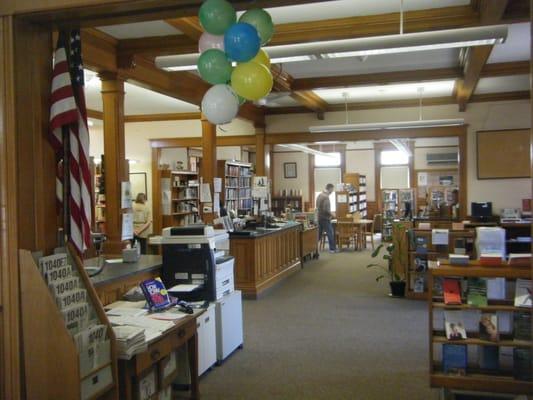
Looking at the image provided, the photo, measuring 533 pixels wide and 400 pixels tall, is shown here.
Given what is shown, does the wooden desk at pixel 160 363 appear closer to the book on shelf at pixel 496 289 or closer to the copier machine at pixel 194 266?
the copier machine at pixel 194 266

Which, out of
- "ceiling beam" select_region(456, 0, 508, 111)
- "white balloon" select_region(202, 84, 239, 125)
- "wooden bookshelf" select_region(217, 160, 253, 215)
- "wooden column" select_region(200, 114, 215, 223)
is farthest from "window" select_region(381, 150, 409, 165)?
"white balloon" select_region(202, 84, 239, 125)

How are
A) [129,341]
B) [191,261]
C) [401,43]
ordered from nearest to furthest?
[129,341]
[401,43]
[191,261]

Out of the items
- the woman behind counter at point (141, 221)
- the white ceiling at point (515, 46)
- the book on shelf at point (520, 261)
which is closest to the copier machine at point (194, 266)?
the book on shelf at point (520, 261)

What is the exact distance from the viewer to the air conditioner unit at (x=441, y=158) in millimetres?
17391

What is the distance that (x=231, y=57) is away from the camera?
2787 mm

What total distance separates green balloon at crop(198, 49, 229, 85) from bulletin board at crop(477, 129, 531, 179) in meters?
7.83

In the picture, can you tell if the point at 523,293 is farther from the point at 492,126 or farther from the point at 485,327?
the point at 492,126

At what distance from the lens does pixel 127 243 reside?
5809 mm

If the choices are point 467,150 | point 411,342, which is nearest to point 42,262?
point 411,342

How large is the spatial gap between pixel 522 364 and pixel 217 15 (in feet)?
10.5

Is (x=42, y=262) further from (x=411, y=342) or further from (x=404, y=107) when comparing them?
(x=404, y=107)

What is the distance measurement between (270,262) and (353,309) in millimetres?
1845

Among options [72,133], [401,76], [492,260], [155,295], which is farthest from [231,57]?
[401,76]

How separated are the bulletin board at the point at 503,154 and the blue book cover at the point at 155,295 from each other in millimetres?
7657
